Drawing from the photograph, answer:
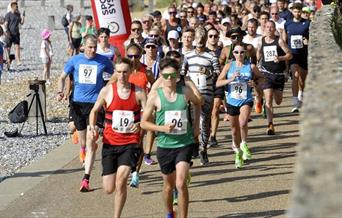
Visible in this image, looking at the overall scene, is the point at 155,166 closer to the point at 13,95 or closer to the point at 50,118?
the point at 50,118

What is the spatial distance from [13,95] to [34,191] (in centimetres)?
1105

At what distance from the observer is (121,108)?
30.7ft

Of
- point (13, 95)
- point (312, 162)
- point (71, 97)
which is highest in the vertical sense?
point (312, 162)

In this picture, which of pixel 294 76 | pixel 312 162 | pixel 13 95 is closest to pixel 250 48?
pixel 294 76

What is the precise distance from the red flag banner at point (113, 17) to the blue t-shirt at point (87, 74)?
2636mm

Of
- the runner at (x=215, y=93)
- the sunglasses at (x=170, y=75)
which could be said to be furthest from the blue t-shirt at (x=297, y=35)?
the sunglasses at (x=170, y=75)

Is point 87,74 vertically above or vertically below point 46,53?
above

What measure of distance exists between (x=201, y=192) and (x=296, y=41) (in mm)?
6546

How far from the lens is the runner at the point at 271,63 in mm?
14727

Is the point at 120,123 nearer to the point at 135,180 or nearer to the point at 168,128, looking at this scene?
the point at 168,128

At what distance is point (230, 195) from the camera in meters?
10.5

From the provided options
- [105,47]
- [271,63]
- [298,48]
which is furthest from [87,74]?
[298,48]

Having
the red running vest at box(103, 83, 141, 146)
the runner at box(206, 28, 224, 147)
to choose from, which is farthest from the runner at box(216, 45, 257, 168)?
the red running vest at box(103, 83, 141, 146)

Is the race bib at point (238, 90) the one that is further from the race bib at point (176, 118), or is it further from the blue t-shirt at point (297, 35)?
the blue t-shirt at point (297, 35)
